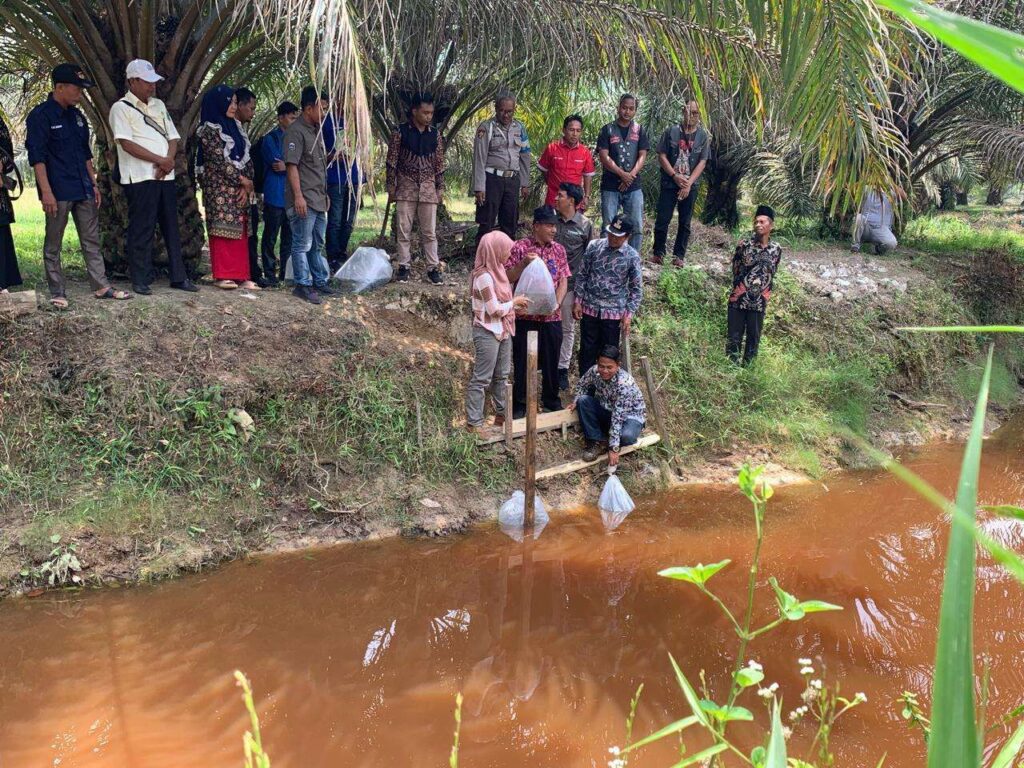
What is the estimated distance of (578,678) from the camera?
13.1 feet

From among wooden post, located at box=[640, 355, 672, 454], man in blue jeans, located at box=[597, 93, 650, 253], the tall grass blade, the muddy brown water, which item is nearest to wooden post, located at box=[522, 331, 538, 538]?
the muddy brown water

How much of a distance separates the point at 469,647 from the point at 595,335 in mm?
2940

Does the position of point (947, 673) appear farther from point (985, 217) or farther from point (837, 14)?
point (985, 217)

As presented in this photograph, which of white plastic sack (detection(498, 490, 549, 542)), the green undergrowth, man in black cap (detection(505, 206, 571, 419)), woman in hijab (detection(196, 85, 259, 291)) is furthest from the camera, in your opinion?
the green undergrowth

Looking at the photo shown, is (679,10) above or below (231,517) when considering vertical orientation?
above

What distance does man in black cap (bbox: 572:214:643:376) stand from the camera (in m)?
6.15

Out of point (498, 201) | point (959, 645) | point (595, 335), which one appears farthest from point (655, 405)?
A: point (959, 645)

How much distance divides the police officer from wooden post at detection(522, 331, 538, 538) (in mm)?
2024

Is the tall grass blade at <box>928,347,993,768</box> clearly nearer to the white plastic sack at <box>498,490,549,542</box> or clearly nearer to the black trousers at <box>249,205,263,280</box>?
the white plastic sack at <box>498,490,549,542</box>

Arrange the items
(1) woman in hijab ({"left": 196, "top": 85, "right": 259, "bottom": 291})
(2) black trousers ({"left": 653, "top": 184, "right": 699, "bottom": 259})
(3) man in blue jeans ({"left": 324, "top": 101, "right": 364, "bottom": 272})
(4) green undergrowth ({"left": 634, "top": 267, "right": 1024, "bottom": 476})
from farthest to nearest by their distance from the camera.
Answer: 1. (2) black trousers ({"left": 653, "top": 184, "right": 699, "bottom": 259})
2. (4) green undergrowth ({"left": 634, "top": 267, "right": 1024, "bottom": 476})
3. (3) man in blue jeans ({"left": 324, "top": 101, "right": 364, "bottom": 272})
4. (1) woman in hijab ({"left": 196, "top": 85, "right": 259, "bottom": 291})

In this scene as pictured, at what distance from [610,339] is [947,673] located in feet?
→ 18.8

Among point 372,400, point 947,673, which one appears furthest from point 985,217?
point 947,673

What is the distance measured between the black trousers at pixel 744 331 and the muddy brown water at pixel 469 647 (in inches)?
80.9

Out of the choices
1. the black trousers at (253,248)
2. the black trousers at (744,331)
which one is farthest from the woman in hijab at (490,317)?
the black trousers at (744,331)
